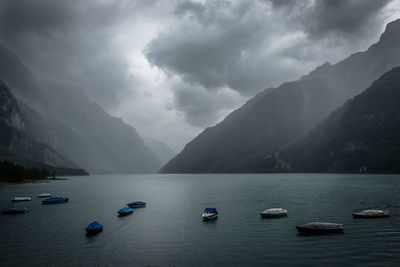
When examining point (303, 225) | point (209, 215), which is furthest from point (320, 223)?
point (209, 215)

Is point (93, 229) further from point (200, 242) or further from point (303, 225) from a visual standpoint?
point (303, 225)

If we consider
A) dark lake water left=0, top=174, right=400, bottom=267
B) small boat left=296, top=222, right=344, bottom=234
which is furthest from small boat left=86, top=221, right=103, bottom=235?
small boat left=296, top=222, right=344, bottom=234

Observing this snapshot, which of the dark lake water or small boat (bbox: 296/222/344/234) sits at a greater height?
small boat (bbox: 296/222/344/234)

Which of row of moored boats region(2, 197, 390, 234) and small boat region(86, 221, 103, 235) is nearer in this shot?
row of moored boats region(2, 197, 390, 234)

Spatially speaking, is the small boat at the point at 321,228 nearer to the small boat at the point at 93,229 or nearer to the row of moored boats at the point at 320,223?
the row of moored boats at the point at 320,223

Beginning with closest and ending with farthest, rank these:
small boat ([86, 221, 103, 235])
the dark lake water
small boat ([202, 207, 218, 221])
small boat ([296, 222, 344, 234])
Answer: the dark lake water < small boat ([296, 222, 344, 234]) < small boat ([86, 221, 103, 235]) < small boat ([202, 207, 218, 221])

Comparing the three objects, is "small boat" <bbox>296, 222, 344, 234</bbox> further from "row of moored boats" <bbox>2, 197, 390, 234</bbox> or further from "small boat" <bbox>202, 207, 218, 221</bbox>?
"small boat" <bbox>202, 207, 218, 221</bbox>

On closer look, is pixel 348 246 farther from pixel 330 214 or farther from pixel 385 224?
pixel 330 214

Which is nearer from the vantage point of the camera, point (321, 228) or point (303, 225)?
point (321, 228)

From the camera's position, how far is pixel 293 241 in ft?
141

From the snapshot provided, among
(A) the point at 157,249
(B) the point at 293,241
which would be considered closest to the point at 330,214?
(B) the point at 293,241

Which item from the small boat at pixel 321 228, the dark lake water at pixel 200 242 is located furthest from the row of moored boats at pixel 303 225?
the dark lake water at pixel 200 242

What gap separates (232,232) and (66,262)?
1112 inches

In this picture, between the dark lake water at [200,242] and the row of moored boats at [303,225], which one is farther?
the row of moored boats at [303,225]
